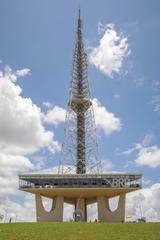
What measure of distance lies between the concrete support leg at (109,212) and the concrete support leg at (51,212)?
33.9 ft

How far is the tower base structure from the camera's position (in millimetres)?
93438

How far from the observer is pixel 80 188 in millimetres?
92500

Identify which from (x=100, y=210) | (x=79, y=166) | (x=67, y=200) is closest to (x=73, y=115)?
(x=79, y=166)

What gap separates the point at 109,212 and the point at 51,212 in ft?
50.8

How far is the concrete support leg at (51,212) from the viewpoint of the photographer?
96.8 meters

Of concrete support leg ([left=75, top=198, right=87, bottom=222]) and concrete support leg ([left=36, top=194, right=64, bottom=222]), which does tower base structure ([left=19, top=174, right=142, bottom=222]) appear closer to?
concrete support leg ([left=36, top=194, right=64, bottom=222])

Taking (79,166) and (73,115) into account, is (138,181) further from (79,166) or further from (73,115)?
(73,115)

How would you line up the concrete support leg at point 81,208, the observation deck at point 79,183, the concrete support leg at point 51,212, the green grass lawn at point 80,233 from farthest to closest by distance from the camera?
the concrete support leg at point 81,208 < the concrete support leg at point 51,212 < the observation deck at point 79,183 < the green grass lawn at point 80,233

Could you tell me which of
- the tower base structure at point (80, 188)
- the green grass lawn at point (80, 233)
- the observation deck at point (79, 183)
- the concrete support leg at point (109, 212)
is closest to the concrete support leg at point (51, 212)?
the tower base structure at point (80, 188)

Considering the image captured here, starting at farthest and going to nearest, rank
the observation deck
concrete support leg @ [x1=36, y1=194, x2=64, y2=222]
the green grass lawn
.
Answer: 1. concrete support leg @ [x1=36, y1=194, x2=64, y2=222]
2. the observation deck
3. the green grass lawn

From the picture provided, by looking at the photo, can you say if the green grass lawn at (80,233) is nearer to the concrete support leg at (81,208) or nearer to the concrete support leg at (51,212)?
the concrete support leg at (51,212)

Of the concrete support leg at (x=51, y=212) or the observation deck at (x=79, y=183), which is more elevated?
the observation deck at (x=79, y=183)

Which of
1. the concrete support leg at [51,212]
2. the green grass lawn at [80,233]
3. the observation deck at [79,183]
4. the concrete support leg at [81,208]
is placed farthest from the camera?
the concrete support leg at [81,208]

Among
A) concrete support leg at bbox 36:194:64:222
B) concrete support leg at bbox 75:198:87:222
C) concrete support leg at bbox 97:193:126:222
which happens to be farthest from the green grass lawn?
concrete support leg at bbox 75:198:87:222
